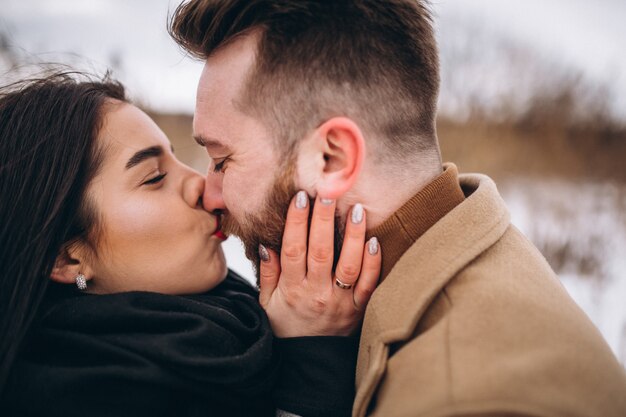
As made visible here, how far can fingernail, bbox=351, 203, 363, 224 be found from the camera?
63.4 inches

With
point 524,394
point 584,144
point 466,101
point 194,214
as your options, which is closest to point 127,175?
point 194,214

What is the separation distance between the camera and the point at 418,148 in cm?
169

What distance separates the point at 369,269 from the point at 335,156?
0.42 m

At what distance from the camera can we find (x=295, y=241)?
1.68 metres

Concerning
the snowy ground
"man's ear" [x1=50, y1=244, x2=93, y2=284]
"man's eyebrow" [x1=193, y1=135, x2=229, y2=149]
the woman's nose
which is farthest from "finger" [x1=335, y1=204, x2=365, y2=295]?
the snowy ground

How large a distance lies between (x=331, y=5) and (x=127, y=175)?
988 mm

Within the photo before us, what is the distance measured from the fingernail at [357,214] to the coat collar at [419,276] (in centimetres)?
21

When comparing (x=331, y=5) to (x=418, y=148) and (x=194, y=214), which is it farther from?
(x=194, y=214)

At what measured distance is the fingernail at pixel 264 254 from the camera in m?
1.81

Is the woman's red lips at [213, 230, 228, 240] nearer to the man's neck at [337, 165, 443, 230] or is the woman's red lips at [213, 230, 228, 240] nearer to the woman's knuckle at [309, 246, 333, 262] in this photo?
the woman's knuckle at [309, 246, 333, 262]

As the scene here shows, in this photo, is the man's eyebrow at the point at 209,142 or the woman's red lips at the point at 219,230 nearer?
the man's eyebrow at the point at 209,142

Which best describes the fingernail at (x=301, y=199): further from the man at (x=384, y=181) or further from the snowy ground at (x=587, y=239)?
the snowy ground at (x=587, y=239)

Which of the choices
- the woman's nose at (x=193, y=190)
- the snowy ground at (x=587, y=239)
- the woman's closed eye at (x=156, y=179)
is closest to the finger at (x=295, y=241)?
the woman's nose at (x=193, y=190)

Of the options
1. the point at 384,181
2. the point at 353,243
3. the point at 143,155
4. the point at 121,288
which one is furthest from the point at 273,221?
the point at 121,288
